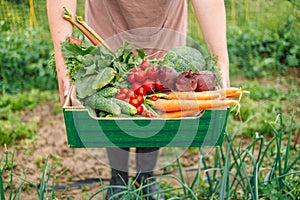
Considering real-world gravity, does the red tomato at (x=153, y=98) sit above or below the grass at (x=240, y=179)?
above

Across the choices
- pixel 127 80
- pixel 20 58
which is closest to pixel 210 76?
pixel 127 80

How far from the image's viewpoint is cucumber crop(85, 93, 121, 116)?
5.56 feet

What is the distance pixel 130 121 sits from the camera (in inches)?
65.3

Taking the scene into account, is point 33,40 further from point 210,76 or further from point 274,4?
point 210,76

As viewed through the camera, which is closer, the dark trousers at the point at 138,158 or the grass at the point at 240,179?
the grass at the point at 240,179

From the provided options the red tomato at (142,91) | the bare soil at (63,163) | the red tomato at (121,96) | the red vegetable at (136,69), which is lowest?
the bare soil at (63,163)

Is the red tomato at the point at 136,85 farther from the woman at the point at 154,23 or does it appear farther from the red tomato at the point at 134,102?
the woman at the point at 154,23

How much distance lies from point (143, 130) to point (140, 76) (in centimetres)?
21

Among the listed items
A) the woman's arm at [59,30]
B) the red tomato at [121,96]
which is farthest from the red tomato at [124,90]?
the woman's arm at [59,30]

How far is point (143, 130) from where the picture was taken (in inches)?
66.1

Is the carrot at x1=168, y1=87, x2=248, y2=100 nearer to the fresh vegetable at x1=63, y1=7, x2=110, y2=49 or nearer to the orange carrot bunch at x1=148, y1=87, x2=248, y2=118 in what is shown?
the orange carrot bunch at x1=148, y1=87, x2=248, y2=118

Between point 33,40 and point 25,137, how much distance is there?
134 centimetres

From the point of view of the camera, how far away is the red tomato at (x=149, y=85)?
1779mm

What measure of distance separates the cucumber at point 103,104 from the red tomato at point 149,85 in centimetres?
14
